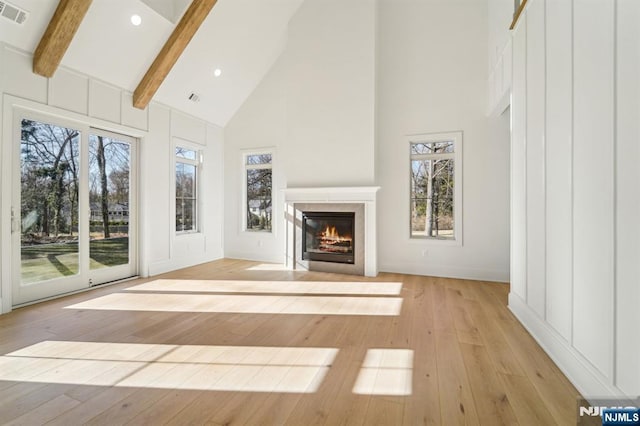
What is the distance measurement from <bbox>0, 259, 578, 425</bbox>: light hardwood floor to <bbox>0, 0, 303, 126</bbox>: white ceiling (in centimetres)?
318

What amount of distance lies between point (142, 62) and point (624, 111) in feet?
17.8

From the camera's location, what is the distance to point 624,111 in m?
1.50

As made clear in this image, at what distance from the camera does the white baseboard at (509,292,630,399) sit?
165 cm

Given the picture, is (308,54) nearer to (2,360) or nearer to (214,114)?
(214,114)

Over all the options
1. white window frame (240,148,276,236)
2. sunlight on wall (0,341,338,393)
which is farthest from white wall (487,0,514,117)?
white window frame (240,148,276,236)

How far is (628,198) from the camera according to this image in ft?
4.82

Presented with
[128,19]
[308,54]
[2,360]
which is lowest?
[2,360]

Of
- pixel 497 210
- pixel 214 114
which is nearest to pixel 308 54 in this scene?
pixel 214 114

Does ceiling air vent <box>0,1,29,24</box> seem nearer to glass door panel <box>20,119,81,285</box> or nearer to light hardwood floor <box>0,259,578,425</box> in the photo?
glass door panel <box>20,119,81,285</box>

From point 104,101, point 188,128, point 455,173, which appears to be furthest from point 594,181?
point 188,128

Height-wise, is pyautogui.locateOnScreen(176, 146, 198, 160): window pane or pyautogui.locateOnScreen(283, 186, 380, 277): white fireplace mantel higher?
pyautogui.locateOnScreen(176, 146, 198, 160): window pane

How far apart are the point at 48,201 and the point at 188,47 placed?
3010mm

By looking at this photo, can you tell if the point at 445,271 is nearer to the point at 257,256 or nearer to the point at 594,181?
the point at 594,181

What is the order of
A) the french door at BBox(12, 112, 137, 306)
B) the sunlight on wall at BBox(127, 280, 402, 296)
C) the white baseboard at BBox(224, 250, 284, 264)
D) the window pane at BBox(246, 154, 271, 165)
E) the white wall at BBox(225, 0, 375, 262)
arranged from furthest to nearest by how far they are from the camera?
the window pane at BBox(246, 154, 271, 165) < the white baseboard at BBox(224, 250, 284, 264) < the white wall at BBox(225, 0, 375, 262) < the sunlight on wall at BBox(127, 280, 402, 296) < the french door at BBox(12, 112, 137, 306)
